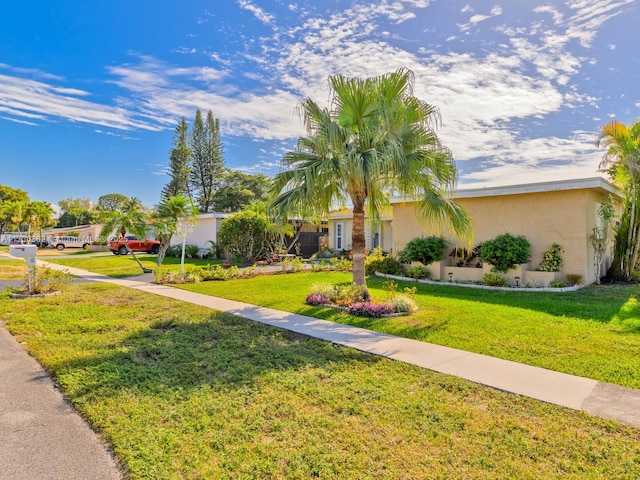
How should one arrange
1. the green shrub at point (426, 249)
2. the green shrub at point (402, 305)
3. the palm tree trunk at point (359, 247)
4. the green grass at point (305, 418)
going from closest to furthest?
the green grass at point (305, 418)
the green shrub at point (402, 305)
the palm tree trunk at point (359, 247)
the green shrub at point (426, 249)

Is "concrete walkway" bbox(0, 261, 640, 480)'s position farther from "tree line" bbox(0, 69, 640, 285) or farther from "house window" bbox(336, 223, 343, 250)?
"house window" bbox(336, 223, 343, 250)

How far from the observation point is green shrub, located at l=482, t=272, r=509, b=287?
11.1 metres

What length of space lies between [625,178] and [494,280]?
17.5 feet

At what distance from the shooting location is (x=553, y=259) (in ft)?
36.1

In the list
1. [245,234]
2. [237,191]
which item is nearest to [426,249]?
[245,234]

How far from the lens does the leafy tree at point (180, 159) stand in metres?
Result: 43.7

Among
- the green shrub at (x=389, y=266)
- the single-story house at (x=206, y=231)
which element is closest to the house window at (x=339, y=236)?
the single-story house at (x=206, y=231)

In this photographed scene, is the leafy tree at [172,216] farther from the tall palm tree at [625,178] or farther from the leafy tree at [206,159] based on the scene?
the leafy tree at [206,159]

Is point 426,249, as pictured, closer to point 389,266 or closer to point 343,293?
point 389,266

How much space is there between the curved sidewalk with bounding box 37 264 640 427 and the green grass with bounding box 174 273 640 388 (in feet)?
0.95

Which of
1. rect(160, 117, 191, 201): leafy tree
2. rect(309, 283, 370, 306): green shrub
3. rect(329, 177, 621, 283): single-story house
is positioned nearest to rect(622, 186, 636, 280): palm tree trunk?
rect(329, 177, 621, 283): single-story house

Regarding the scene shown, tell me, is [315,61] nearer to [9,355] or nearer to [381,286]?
[381,286]

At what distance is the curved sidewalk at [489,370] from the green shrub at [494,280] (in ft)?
20.7

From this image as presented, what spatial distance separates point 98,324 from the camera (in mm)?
7004
